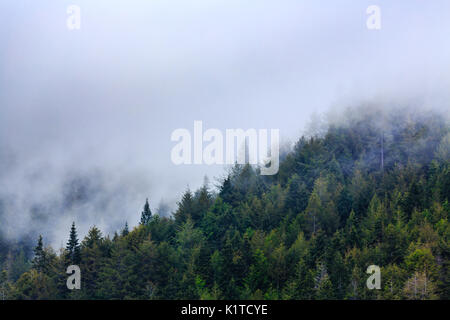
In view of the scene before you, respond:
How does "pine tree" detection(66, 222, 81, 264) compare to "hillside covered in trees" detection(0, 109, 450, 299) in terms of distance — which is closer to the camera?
"hillside covered in trees" detection(0, 109, 450, 299)

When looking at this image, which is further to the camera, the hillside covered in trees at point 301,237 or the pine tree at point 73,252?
→ the pine tree at point 73,252

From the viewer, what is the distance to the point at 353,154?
113 m

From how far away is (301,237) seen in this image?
2987 inches

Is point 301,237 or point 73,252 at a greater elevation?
point 301,237

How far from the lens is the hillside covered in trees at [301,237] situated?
213ft

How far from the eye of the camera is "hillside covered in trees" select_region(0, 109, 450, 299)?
64875mm

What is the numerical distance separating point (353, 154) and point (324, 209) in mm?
30564

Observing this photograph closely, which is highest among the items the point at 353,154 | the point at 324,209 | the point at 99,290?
the point at 353,154

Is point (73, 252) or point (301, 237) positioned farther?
point (73, 252)
